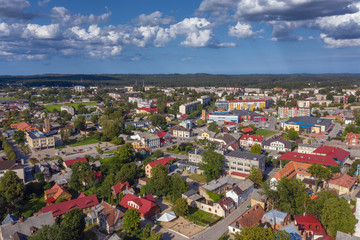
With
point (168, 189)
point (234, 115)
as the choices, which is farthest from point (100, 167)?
point (234, 115)

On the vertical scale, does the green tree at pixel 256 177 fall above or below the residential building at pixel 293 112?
below

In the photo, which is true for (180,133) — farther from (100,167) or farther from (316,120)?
(316,120)

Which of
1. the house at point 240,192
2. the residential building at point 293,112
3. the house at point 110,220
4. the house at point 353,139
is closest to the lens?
the house at point 110,220

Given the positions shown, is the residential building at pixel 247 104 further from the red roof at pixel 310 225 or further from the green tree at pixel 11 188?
the green tree at pixel 11 188

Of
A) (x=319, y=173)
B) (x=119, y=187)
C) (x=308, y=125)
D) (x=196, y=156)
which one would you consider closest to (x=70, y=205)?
(x=119, y=187)

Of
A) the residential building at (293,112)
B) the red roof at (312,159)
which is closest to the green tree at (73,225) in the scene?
the red roof at (312,159)

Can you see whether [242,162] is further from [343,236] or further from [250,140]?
[343,236]

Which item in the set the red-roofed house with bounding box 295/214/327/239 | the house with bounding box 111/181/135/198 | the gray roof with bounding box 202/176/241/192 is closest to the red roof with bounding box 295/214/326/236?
the red-roofed house with bounding box 295/214/327/239
